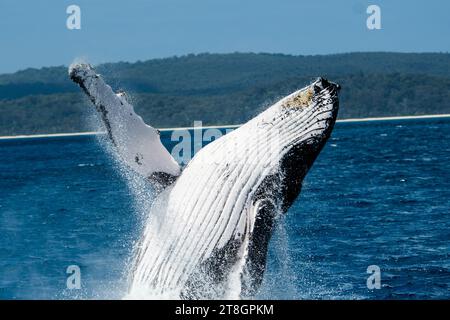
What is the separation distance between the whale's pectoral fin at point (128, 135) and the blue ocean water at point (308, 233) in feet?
1.61

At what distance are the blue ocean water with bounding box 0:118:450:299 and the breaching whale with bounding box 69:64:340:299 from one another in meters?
0.37

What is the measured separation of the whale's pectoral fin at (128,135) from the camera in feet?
22.8

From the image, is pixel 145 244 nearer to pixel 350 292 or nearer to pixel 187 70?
pixel 350 292

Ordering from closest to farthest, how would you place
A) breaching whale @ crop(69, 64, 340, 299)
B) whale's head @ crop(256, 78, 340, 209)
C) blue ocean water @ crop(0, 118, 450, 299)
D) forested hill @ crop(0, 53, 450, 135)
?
breaching whale @ crop(69, 64, 340, 299), whale's head @ crop(256, 78, 340, 209), blue ocean water @ crop(0, 118, 450, 299), forested hill @ crop(0, 53, 450, 135)

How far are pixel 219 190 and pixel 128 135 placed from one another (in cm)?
95

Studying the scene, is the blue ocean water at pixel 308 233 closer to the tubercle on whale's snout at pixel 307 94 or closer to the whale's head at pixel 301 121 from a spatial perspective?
the whale's head at pixel 301 121

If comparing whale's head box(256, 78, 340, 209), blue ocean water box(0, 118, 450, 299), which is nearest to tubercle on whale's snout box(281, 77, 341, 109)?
whale's head box(256, 78, 340, 209)

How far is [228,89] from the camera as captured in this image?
449 feet

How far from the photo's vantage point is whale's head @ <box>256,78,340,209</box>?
6898 mm

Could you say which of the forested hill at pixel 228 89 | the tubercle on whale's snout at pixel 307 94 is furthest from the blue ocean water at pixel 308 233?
the forested hill at pixel 228 89

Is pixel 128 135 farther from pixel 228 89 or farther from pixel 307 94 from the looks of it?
pixel 228 89

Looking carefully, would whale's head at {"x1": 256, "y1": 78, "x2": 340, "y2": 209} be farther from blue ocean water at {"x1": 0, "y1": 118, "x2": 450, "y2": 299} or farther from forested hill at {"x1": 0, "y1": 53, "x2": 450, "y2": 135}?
forested hill at {"x1": 0, "y1": 53, "x2": 450, "y2": 135}

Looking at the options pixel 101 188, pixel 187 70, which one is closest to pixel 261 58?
pixel 187 70
